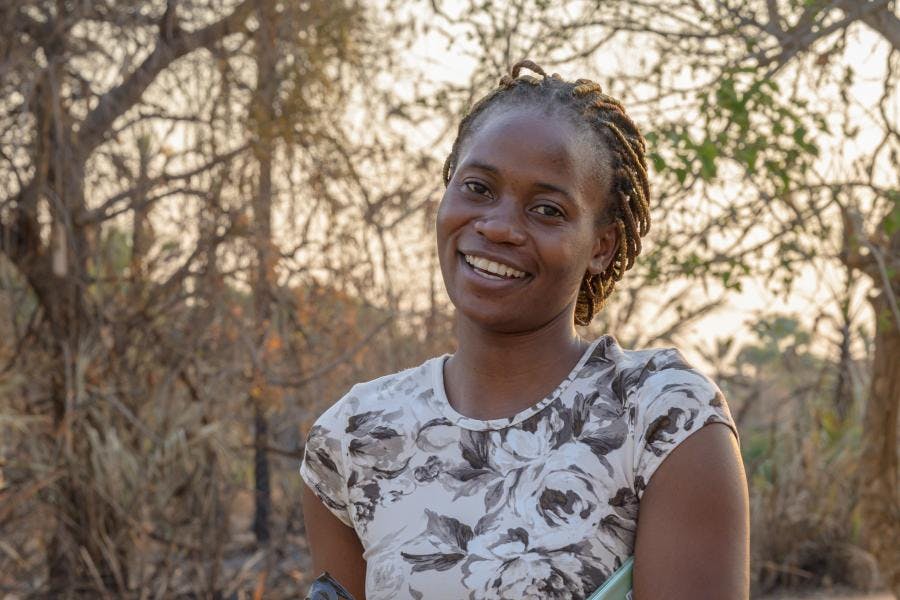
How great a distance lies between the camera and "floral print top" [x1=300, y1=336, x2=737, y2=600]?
1.75 metres

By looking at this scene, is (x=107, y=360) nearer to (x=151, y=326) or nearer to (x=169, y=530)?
(x=151, y=326)

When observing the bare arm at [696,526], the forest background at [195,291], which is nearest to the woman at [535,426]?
the bare arm at [696,526]

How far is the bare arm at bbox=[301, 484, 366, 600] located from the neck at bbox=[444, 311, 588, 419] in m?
0.27

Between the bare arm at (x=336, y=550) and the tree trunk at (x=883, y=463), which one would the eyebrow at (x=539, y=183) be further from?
the tree trunk at (x=883, y=463)

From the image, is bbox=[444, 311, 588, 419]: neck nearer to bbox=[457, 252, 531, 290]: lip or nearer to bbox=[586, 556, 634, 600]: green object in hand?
bbox=[457, 252, 531, 290]: lip

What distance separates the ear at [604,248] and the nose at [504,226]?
0.50 ft

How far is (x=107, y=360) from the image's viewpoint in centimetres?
639

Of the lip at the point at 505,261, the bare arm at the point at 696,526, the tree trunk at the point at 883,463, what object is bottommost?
the tree trunk at the point at 883,463

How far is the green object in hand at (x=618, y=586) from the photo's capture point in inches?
66.6

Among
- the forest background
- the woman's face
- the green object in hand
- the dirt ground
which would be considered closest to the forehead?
the woman's face

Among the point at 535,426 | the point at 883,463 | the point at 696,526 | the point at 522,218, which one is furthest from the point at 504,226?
the point at 883,463

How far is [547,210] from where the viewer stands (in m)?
1.94

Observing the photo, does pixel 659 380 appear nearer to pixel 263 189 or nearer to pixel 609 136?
pixel 609 136

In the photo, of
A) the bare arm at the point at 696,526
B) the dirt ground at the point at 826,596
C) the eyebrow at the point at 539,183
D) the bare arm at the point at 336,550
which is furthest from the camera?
the dirt ground at the point at 826,596
